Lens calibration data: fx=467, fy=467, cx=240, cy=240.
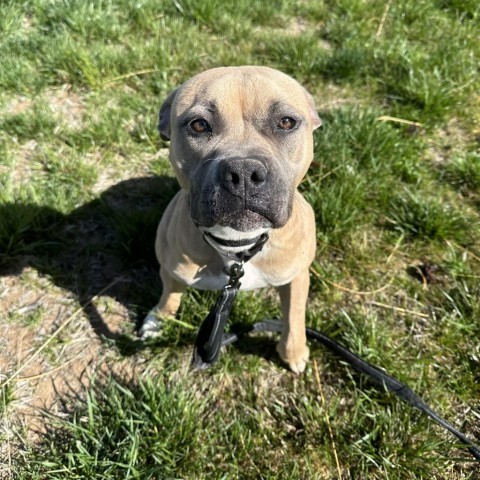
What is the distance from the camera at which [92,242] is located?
10.9ft

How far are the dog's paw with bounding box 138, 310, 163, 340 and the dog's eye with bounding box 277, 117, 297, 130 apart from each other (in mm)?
1399

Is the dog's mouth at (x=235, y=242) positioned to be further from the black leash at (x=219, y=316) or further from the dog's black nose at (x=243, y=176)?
the dog's black nose at (x=243, y=176)

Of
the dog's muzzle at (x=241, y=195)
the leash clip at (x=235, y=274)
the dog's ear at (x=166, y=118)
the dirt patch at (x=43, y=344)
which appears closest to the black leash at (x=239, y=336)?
the leash clip at (x=235, y=274)

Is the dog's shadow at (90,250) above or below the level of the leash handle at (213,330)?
below

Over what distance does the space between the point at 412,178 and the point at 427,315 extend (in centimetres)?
113

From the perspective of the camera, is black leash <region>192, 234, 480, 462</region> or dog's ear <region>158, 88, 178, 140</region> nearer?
black leash <region>192, 234, 480, 462</region>

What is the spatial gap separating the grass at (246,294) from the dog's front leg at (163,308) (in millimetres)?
101

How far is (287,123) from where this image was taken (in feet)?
7.00

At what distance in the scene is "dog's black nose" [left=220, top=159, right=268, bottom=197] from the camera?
1.76 metres

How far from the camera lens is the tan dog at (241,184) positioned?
184 centimetres

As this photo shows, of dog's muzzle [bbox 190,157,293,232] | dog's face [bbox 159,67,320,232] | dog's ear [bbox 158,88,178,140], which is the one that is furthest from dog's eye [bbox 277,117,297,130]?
dog's ear [bbox 158,88,178,140]

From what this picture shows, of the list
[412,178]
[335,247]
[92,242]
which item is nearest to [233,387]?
[335,247]

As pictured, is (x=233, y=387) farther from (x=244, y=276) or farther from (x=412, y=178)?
(x=412, y=178)

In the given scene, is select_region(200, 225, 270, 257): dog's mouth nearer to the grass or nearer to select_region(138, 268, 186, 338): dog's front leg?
select_region(138, 268, 186, 338): dog's front leg
